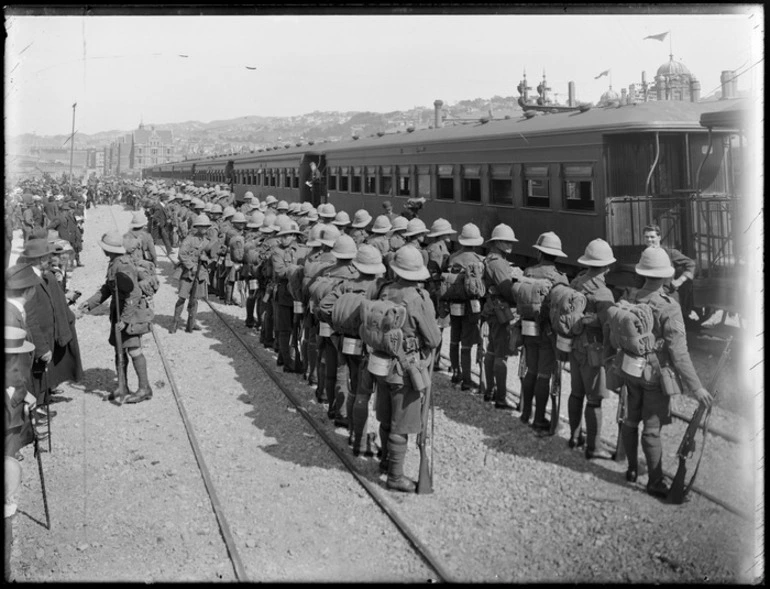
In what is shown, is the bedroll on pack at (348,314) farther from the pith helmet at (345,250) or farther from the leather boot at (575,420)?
the leather boot at (575,420)

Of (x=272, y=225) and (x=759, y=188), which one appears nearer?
(x=759, y=188)

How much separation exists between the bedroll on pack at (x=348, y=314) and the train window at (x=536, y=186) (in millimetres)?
5208

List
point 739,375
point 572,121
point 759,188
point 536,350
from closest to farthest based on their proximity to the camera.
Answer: point 759,188 < point 536,350 < point 739,375 < point 572,121

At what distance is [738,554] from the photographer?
464cm

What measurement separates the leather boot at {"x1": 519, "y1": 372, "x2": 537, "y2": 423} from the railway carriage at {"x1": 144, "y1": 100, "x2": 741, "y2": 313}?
103 inches

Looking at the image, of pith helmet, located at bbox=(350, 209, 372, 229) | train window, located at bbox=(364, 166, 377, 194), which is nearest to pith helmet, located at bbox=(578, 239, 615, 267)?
pith helmet, located at bbox=(350, 209, 372, 229)

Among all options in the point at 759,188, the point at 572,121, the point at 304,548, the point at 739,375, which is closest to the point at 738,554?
the point at 759,188

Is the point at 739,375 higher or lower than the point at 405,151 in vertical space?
lower

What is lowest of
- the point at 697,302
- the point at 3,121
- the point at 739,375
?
the point at 739,375

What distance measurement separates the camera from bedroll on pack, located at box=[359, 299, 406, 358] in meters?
5.59

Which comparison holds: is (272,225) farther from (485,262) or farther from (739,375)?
(739,375)

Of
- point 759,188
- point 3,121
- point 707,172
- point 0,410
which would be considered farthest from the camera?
point 707,172

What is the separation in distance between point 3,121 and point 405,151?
458 inches

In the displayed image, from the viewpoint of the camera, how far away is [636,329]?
5.32 meters
